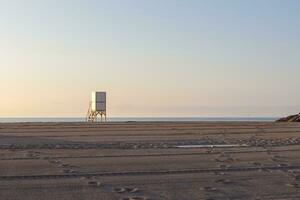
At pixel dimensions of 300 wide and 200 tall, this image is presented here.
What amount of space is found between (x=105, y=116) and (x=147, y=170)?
2560 inches

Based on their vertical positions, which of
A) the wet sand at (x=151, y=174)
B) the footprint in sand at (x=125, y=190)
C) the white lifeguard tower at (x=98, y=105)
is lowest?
the footprint in sand at (x=125, y=190)

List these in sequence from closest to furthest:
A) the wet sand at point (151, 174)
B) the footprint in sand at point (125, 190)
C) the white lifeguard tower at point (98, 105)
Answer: the wet sand at point (151, 174) → the footprint in sand at point (125, 190) → the white lifeguard tower at point (98, 105)

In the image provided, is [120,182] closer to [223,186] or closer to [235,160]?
[223,186]

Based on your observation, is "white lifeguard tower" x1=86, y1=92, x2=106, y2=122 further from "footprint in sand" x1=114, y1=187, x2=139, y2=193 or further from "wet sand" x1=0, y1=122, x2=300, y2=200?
"footprint in sand" x1=114, y1=187, x2=139, y2=193

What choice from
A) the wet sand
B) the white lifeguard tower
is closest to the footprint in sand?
the wet sand

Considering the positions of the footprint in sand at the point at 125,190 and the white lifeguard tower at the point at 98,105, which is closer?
the footprint in sand at the point at 125,190

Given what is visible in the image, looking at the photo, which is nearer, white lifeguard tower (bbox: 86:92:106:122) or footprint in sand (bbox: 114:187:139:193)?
footprint in sand (bbox: 114:187:139:193)

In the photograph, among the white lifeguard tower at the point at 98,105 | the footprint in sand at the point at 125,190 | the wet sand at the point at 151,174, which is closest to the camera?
the wet sand at the point at 151,174

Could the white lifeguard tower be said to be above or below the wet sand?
above

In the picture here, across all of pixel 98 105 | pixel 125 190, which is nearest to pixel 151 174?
pixel 125 190

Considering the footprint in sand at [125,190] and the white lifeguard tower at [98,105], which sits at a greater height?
the white lifeguard tower at [98,105]

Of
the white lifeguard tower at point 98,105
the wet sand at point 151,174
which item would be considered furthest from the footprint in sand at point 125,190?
the white lifeguard tower at point 98,105

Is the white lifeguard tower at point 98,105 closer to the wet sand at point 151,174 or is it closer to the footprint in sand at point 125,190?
the wet sand at point 151,174

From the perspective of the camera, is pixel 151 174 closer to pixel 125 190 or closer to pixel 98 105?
pixel 125 190
